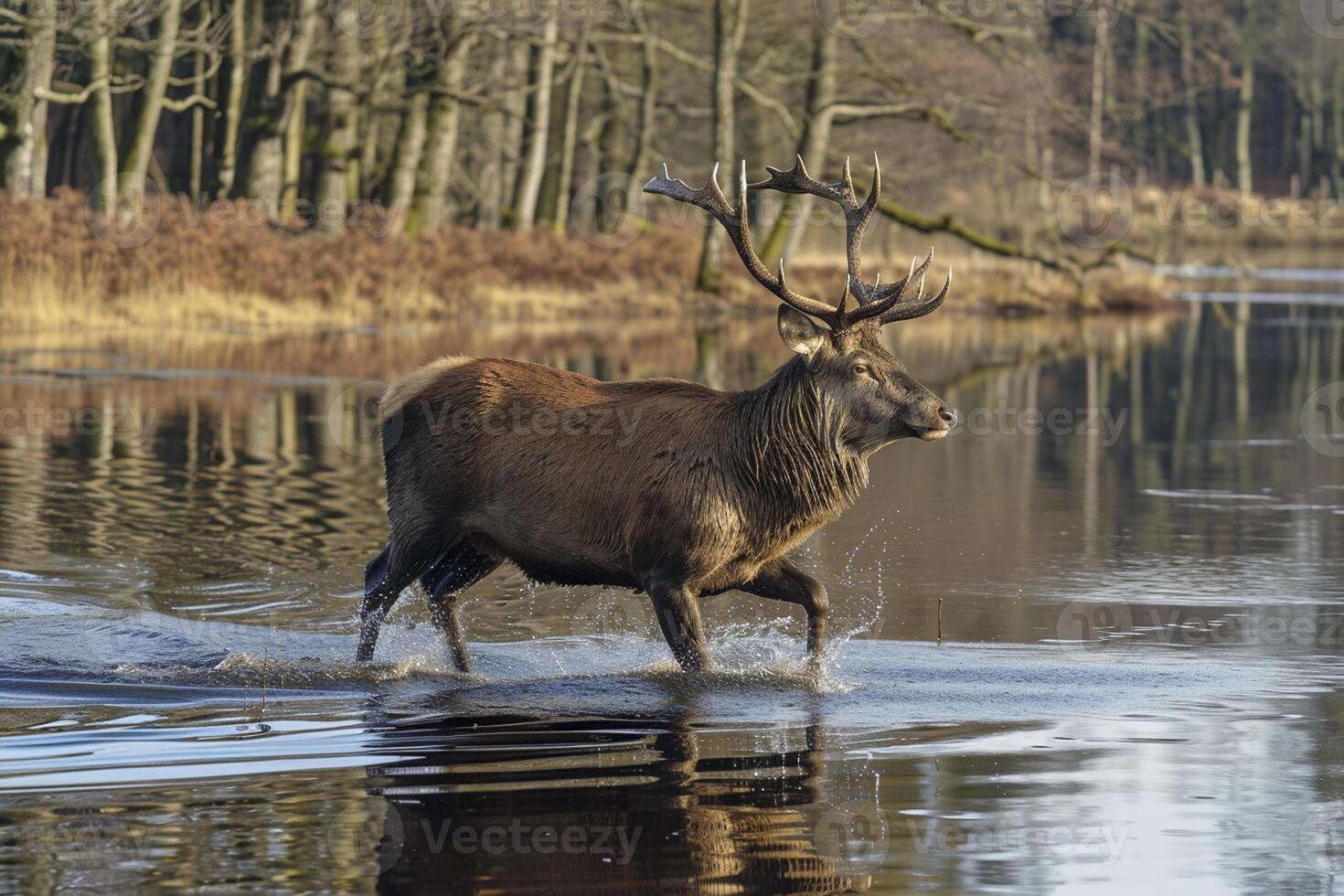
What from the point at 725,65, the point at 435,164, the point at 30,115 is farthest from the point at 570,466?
the point at 725,65

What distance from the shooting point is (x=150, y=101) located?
1282 inches

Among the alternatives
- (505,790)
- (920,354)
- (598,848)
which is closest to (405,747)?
(505,790)

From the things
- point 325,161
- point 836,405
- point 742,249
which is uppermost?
point 325,161

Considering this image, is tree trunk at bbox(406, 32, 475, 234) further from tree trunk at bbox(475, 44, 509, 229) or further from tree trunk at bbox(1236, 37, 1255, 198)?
tree trunk at bbox(1236, 37, 1255, 198)

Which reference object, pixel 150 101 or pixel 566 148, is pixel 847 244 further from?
pixel 566 148

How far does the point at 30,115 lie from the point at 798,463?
24282mm

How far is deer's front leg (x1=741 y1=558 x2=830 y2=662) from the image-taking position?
32.2 feet

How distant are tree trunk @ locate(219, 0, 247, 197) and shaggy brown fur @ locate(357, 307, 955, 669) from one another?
25.2m

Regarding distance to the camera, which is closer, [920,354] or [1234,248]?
[920,354]

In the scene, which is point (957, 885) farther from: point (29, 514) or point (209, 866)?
point (29, 514)

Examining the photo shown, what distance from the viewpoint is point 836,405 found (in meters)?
9.62

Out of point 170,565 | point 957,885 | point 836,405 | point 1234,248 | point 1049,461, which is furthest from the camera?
point 1234,248

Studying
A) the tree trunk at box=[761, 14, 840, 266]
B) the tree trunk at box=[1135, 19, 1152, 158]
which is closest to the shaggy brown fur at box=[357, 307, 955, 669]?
the tree trunk at box=[761, 14, 840, 266]

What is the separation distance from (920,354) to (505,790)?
25300 mm
